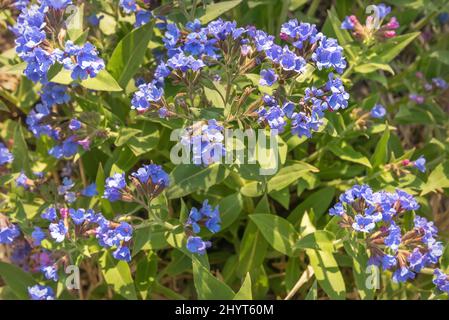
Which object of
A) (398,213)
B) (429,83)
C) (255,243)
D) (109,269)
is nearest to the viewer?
(398,213)

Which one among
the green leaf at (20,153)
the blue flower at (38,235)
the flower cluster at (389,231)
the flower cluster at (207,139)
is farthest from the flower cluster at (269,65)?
the green leaf at (20,153)

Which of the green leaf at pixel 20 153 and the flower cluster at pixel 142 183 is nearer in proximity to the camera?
the flower cluster at pixel 142 183

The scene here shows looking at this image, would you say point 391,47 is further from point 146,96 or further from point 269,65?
point 146,96

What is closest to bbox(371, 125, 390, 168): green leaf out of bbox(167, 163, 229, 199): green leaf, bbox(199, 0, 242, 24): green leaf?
bbox(167, 163, 229, 199): green leaf

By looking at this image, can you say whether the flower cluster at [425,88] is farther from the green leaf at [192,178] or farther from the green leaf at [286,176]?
the green leaf at [192,178]

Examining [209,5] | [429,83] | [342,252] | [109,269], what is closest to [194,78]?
[209,5]
